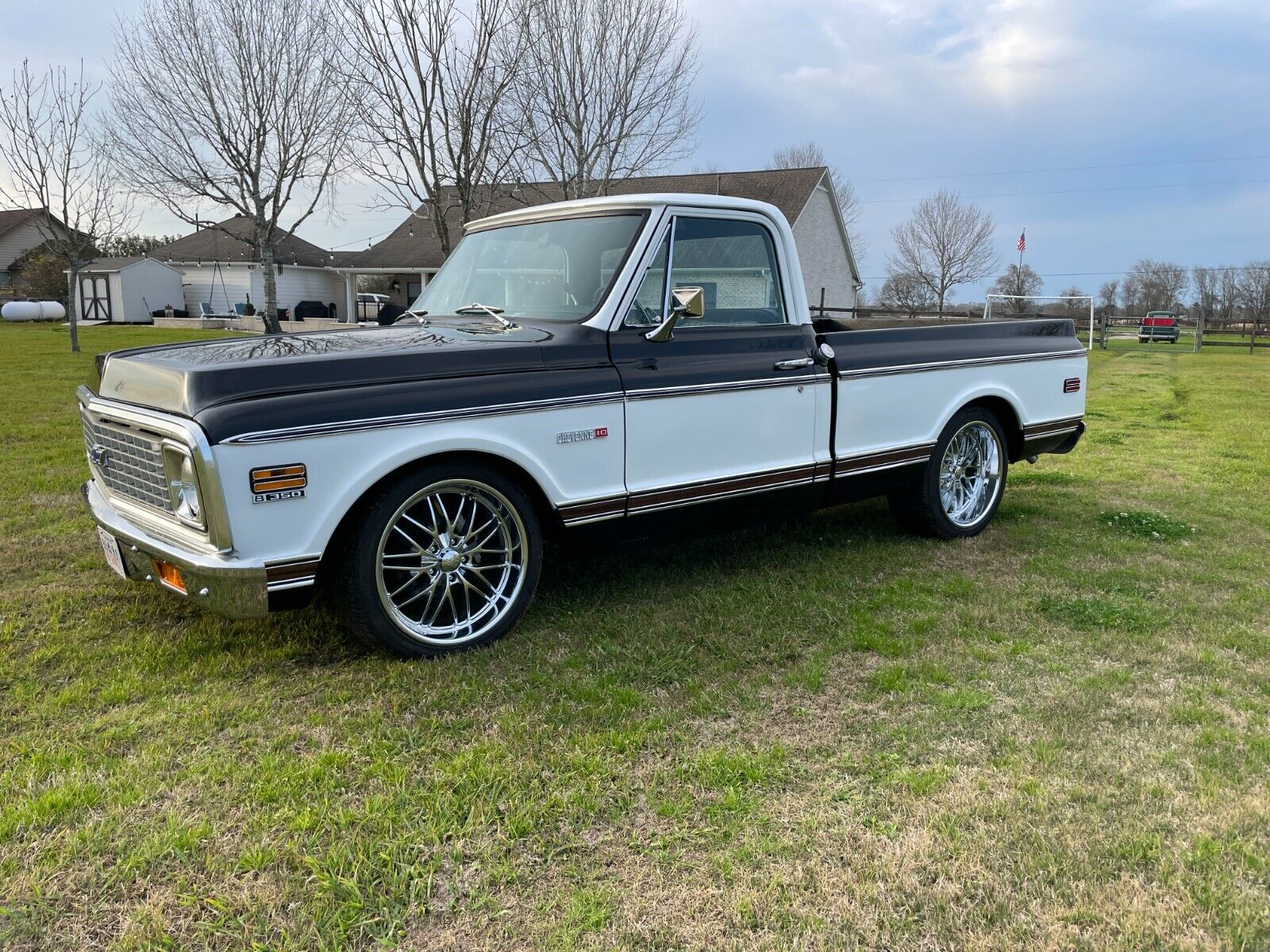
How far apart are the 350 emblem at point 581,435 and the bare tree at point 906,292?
4274 cm

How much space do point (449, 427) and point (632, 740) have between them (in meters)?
1.39

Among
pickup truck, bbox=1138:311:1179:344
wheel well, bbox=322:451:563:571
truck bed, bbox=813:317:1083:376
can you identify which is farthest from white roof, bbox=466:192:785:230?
pickup truck, bbox=1138:311:1179:344

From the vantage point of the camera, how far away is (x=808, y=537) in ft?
19.3

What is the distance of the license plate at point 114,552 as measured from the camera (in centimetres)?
386

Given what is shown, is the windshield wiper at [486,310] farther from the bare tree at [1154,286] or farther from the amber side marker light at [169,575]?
the bare tree at [1154,286]

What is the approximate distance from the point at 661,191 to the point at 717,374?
25.3 metres

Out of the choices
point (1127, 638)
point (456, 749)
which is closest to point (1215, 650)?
point (1127, 638)

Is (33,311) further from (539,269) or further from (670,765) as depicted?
(670,765)

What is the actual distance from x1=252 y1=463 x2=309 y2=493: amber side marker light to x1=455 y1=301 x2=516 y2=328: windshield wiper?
54.7 inches

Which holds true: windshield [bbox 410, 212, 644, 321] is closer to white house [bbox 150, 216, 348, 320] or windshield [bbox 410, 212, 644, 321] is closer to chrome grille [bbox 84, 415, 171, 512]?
chrome grille [bbox 84, 415, 171, 512]

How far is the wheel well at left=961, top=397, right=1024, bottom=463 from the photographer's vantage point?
6027 mm

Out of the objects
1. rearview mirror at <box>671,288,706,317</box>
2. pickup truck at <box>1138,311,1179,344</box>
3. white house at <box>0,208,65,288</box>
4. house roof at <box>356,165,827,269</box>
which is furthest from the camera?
white house at <box>0,208,65,288</box>

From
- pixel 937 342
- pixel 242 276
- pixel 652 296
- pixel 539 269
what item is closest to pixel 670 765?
pixel 652 296


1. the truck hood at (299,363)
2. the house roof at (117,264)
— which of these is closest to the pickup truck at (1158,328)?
the truck hood at (299,363)
